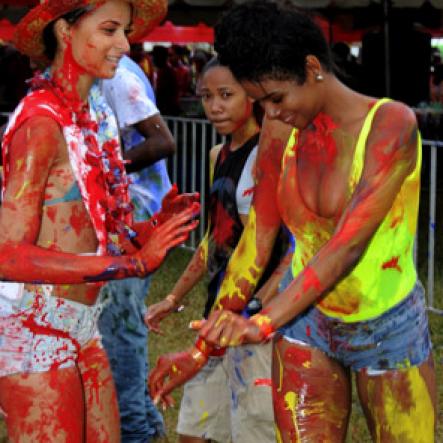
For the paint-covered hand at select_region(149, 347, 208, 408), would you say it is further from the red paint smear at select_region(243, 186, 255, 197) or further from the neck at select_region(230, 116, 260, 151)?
the neck at select_region(230, 116, 260, 151)

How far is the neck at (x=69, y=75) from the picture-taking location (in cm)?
317

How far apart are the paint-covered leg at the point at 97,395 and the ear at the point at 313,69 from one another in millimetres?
1084

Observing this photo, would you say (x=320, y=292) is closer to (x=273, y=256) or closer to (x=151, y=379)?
(x=151, y=379)

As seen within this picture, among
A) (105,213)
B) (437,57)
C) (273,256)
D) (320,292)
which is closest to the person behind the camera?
(320,292)

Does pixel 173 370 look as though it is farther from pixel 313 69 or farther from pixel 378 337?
pixel 313 69

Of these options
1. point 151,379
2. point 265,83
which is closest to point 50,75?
point 265,83

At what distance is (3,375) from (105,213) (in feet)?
1.89

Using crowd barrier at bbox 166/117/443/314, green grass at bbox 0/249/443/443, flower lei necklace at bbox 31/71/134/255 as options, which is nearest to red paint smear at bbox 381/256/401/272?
flower lei necklace at bbox 31/71/134/255

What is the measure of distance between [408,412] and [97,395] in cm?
97

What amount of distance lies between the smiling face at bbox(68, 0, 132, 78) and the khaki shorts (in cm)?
123

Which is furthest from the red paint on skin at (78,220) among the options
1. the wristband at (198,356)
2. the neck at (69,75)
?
the wristband at (198,356)

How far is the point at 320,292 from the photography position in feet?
8.76

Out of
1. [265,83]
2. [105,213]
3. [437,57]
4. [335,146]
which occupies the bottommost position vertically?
[437,57]

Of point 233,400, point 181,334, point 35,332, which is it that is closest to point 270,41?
→ point 35,332
